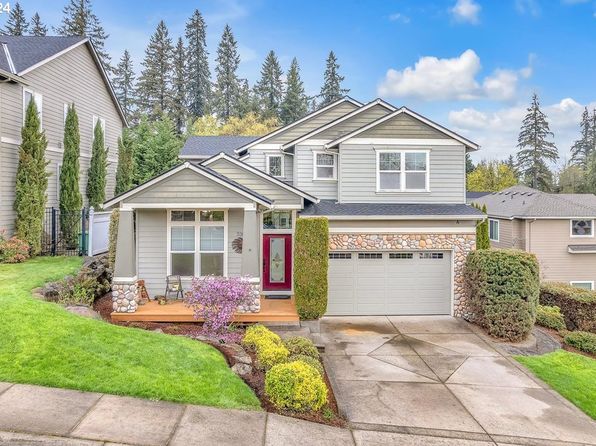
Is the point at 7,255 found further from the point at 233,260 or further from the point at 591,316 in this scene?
the point at 591,316

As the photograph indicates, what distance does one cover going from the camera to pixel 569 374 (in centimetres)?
829

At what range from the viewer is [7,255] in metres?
12.2

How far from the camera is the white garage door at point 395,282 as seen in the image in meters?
12.5

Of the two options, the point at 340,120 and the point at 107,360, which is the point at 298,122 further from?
the point at 107,360

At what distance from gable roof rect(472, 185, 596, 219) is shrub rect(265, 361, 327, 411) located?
18.4 m

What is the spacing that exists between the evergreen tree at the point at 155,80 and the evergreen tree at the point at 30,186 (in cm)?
2943

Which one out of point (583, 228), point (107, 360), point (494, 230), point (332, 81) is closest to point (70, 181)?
point (107, 360)

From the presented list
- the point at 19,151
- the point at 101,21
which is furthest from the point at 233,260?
the point at 101,21

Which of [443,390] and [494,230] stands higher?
[494,230]

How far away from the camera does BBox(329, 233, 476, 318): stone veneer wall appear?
1236 centimetres

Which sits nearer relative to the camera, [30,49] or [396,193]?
[396,193]

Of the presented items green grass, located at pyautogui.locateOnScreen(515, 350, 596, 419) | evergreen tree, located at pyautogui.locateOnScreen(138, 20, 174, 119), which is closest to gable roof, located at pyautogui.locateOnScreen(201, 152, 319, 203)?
green grass, located at pyautogui.locateOnScreen(515, 350, 596, 419)

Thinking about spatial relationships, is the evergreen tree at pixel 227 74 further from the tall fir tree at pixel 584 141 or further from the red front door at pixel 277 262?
the tall fir tree at pixel 584 141

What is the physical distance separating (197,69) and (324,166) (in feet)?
124
